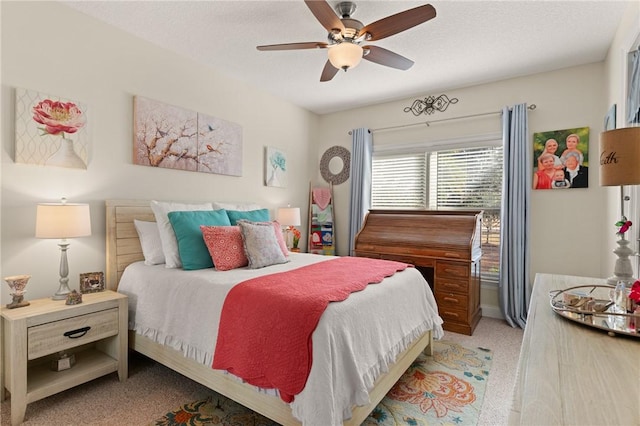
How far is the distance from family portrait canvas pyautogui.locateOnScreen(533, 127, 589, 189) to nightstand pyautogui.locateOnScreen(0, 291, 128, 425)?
Result: 3.95 metres

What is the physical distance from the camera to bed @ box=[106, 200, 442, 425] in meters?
1.49

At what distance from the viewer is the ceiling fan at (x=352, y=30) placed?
1877mm

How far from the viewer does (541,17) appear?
7.91ft

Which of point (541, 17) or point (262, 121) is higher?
point (541, 17)

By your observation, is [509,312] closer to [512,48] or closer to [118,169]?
[512,48]

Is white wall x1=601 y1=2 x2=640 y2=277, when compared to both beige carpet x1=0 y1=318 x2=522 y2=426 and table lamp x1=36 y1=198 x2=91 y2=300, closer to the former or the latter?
beige carpet x1=0 y1=318 x2=522 y2=426

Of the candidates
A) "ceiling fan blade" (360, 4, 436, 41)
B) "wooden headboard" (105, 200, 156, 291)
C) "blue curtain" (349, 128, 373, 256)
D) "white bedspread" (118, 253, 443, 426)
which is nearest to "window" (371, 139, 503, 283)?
"blue curtain" (349, 128, 373, 256)

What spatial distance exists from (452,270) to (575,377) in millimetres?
2593

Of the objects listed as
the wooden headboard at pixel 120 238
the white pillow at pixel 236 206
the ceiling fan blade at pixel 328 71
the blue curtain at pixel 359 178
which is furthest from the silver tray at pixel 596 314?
the blue curtain at pixel 359 178

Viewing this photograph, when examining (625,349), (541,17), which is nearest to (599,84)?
(541,17)

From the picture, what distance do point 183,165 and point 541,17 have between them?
125 inches

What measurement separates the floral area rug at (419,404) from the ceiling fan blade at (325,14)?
233cm

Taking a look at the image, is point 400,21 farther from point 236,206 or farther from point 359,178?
point 359,178

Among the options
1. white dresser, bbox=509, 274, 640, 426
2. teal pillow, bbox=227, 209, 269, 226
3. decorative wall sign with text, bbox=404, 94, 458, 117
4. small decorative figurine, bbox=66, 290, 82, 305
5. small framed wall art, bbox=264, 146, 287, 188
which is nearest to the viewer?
white dresser, bbox=509, 274, 640, 426
